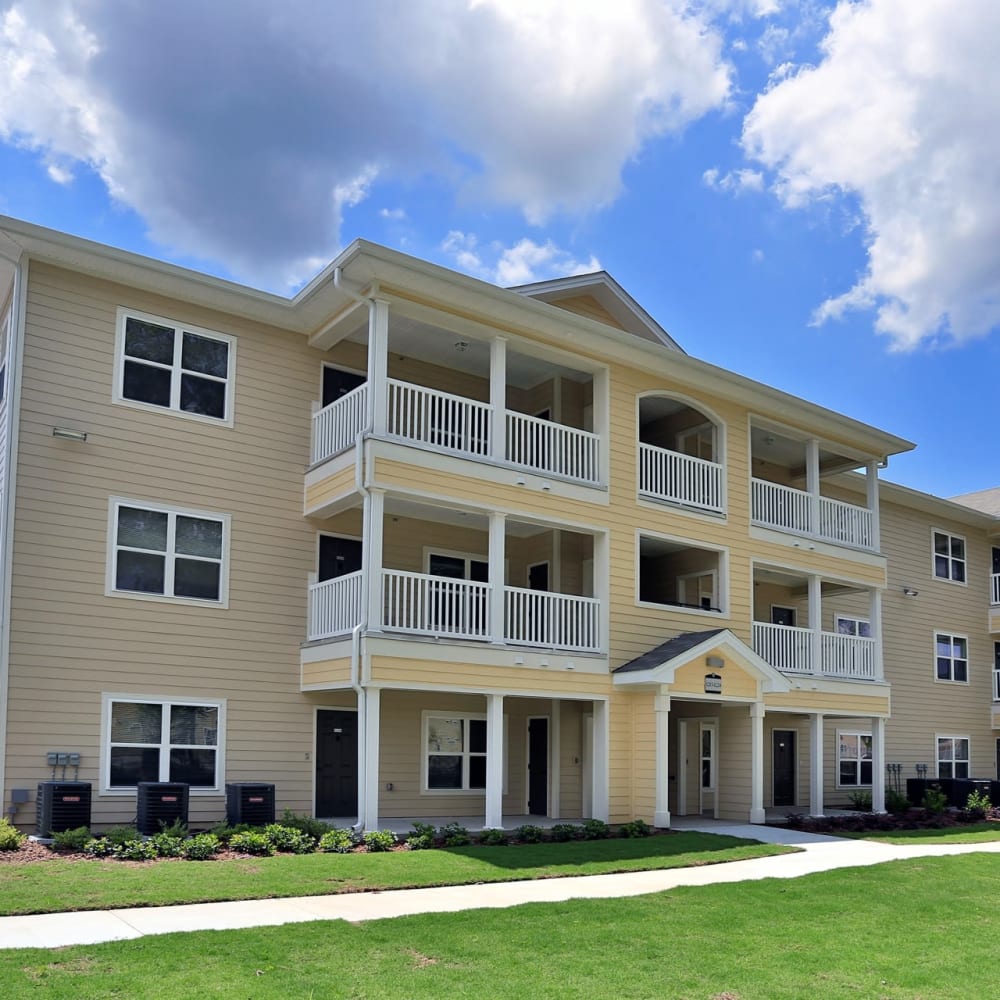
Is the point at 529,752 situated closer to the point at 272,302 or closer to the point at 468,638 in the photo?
the point at 468,638

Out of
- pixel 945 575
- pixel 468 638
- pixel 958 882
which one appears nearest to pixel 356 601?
pixel 468 638

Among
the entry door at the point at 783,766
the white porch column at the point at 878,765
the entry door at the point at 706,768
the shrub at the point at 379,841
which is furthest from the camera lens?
the entry door at the point at 783,766

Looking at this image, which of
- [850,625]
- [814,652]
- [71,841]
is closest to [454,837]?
[71,841]

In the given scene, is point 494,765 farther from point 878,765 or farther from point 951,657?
point 951,657

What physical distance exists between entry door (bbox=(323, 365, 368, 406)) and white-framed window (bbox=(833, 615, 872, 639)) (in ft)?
47.0

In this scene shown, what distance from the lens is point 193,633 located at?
1661 centimetres

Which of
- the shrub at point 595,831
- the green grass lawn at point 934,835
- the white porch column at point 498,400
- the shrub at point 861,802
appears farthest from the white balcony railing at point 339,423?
the shrub at point 861,802

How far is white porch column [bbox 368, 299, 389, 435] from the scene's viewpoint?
647 inches

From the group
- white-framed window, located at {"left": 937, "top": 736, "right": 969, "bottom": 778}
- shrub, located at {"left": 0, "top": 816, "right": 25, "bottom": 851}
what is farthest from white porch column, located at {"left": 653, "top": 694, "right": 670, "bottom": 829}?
white-framed window, located at {"left": 937, "top": 736, "right": 969, "bottom": 778}

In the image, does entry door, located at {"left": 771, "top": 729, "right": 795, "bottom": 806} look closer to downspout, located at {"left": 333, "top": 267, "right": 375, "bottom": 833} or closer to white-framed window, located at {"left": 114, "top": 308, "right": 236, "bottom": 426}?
downspout, located at {"left": 333, "top": 267, "right": 375, "bottom": 833}

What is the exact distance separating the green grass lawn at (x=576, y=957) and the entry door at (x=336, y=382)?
1044cm

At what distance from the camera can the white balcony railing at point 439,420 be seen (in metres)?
17.2

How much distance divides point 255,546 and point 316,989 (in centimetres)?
1062

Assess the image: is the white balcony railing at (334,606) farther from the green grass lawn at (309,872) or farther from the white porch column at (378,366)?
the green grass lawn at (309,872)
